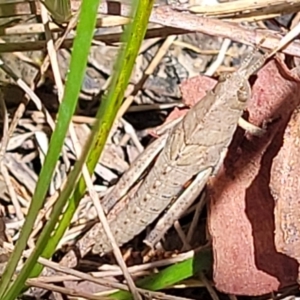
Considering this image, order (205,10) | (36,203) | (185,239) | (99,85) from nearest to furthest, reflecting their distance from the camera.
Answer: (36,203) < (205,10) < (185,239) < (99,85)

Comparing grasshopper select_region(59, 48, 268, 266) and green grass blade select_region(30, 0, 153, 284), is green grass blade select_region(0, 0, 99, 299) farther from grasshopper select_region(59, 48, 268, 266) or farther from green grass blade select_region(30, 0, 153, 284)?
grasshopper select_region(59, 48, 268, 266)

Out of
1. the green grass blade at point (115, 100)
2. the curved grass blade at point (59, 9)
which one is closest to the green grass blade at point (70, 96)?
the green grass blade at point (115, 100)

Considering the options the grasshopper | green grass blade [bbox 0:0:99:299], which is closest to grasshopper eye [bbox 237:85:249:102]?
the grasshopper

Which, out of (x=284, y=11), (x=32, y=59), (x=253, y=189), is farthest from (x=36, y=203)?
(x=32, y=59)

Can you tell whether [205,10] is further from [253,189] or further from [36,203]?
[36,203]

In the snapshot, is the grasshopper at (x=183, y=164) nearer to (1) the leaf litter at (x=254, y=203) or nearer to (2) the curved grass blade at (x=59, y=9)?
(1) the leaf litter at (x=254, y=203)

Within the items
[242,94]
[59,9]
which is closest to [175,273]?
[242,94]
